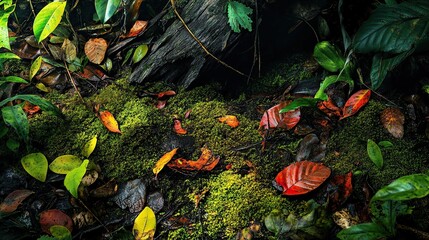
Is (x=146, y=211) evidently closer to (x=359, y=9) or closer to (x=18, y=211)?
(x=18, y=211)

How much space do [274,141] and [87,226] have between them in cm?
116

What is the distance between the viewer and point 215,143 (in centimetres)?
209

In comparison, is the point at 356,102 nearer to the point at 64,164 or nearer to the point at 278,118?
the point at 278,118

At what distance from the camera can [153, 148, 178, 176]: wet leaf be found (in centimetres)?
192

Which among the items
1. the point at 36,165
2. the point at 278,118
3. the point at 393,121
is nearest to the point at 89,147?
the point at 36,165

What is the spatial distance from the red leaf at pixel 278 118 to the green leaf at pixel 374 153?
0.45 metres

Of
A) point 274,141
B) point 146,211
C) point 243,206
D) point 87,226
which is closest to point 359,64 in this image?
point 274,141

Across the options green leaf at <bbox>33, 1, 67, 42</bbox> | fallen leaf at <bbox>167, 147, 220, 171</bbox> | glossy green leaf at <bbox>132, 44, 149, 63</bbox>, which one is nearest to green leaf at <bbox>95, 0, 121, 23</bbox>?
green leaf at <bbox>33, 1, 67, 42</bbox>

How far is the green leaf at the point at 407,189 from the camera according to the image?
134cm

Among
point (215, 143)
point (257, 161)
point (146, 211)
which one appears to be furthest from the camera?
point (215, 143)

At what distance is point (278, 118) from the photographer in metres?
2.14

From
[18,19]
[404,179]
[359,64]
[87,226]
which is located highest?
[18,19]

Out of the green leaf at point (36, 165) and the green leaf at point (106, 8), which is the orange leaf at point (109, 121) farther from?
the green leaf at point (106, 8)

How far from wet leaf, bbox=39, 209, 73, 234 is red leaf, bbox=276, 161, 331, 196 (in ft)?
3.67
